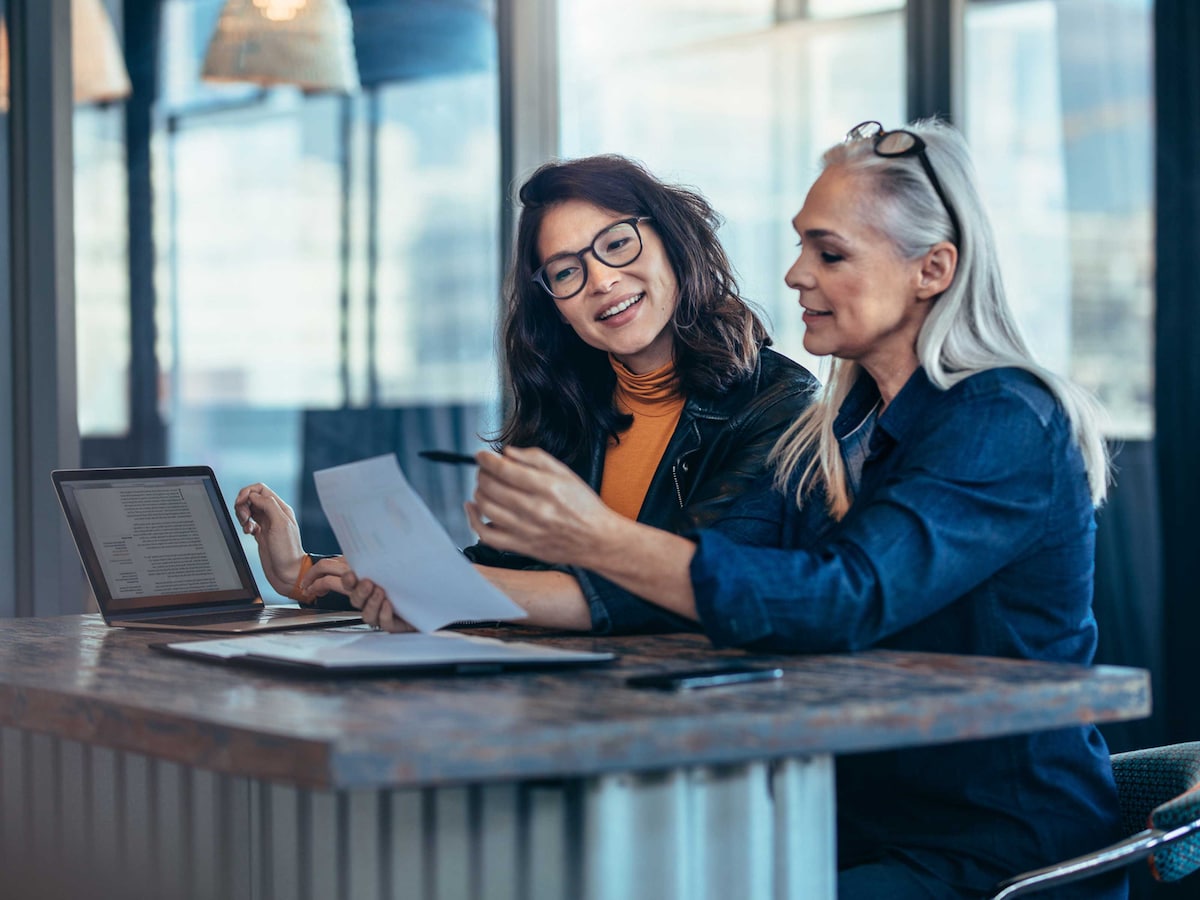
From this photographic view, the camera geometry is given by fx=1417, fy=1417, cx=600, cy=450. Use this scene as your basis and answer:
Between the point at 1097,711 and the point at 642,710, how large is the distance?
1.51 ft

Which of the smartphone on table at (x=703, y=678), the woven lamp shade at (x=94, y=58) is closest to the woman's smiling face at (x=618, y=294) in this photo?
the smartphone on table at (x=703, y=678)

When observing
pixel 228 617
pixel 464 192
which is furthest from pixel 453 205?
pixel 228 617

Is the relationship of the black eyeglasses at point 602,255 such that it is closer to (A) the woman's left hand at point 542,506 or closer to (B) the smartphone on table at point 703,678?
(A) the woman's left hand at point 542,506

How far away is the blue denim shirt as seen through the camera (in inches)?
57.3

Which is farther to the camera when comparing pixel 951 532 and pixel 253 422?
pixel 253 422

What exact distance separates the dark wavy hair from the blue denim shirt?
2.21 ft

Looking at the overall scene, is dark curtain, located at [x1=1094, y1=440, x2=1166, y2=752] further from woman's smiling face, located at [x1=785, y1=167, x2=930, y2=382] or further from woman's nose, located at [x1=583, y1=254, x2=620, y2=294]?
woman's smiling face, located at [x1=785, y1=167, x2=930, y2=382]

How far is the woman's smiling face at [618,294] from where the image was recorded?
2.25 metres

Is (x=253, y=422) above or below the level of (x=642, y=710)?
above

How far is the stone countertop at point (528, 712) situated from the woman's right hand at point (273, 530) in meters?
0.65

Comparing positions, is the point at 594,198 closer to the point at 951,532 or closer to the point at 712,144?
the point at 951,532

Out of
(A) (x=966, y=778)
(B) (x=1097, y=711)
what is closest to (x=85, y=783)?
(A) (x=966, y=778)

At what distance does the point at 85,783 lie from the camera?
5.42ft

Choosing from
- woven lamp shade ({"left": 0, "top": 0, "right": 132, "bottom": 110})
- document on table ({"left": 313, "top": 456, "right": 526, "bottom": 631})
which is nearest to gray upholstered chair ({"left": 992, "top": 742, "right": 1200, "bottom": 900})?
document on table ({"left": 313, "top": 456, "right": 526, "bottom": 631})
